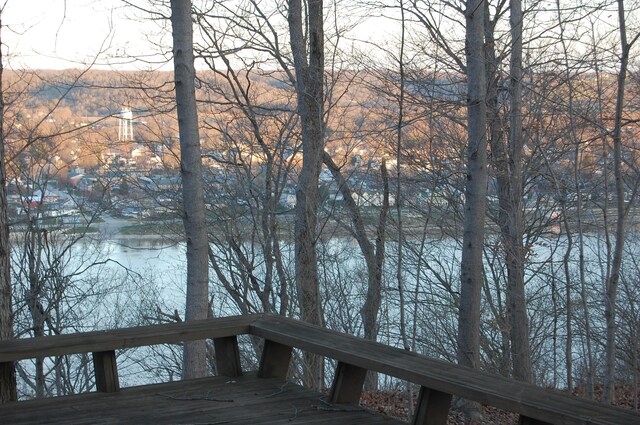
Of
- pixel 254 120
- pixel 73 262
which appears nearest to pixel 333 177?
pixel 254 120

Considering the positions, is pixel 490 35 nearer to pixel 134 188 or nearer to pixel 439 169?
pixel 439 169

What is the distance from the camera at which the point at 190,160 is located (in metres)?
6.64

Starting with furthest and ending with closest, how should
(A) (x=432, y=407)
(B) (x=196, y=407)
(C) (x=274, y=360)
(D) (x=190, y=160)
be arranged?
(D) (x=190, y=160)
(C) (x=274, y=360)
(B) (x=196, y=407)
(A) (x=432, y=407)

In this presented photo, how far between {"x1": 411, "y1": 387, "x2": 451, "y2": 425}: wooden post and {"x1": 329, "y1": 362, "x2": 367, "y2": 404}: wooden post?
0.54 meters

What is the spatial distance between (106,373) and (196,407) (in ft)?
1.99

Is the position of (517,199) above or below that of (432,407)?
above

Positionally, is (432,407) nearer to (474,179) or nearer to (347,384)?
(347,384)

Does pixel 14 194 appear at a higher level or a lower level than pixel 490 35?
lower

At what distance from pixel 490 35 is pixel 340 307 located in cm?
727

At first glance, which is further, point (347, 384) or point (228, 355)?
point (228, 355)

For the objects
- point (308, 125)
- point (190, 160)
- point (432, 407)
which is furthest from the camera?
point (308, 125)

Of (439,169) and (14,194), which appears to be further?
(14,194)

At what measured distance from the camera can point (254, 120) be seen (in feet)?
44.8

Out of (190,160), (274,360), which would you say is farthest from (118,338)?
(190,160)
